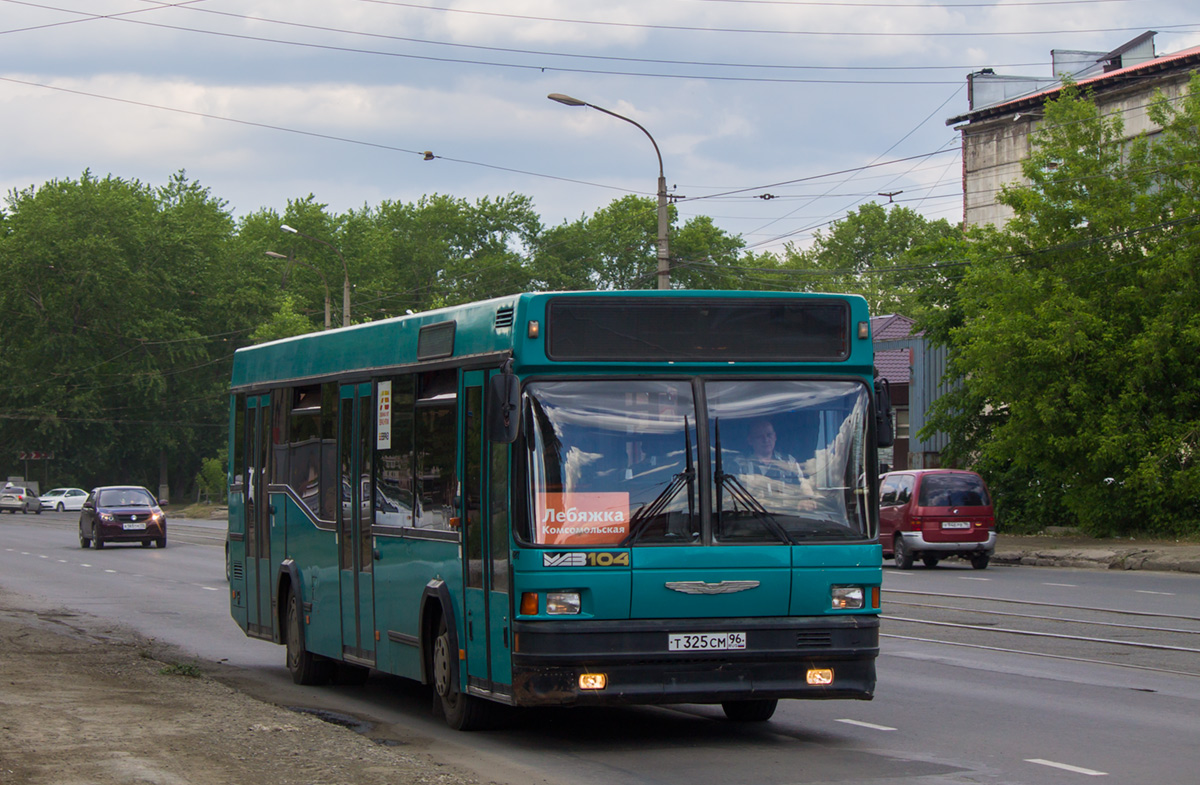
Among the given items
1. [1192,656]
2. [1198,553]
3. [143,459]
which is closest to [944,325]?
[1198,553]

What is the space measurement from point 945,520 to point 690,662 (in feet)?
66.4

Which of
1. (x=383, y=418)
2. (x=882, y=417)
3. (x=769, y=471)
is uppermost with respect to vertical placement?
(x=383, y=418)

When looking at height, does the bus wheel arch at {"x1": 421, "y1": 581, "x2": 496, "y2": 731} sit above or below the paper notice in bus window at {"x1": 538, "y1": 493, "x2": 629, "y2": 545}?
below

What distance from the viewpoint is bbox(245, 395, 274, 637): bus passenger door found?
13.5 metres

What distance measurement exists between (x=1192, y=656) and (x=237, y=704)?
814 cm

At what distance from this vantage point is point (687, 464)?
8758 mm

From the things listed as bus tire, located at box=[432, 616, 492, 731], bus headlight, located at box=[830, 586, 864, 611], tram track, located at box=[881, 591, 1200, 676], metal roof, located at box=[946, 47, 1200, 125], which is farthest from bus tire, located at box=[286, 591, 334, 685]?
metal roof, located at box=[946, 47, 1200, 125]

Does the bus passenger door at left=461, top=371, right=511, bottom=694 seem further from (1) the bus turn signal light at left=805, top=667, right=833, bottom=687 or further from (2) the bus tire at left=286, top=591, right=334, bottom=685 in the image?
(2) the bus tire at left=286, top=591, right=334, bottom=685

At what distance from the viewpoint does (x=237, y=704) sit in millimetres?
10523

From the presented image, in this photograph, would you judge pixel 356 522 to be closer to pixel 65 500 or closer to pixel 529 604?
pixel 529 604

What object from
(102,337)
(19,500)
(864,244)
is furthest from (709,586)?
(864,244)

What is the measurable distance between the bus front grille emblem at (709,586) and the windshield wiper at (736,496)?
33 centimetres

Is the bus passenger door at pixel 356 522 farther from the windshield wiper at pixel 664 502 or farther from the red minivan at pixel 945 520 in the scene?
the red minivan at pixel 945 520

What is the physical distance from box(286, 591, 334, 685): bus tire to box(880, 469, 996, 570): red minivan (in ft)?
55.6
